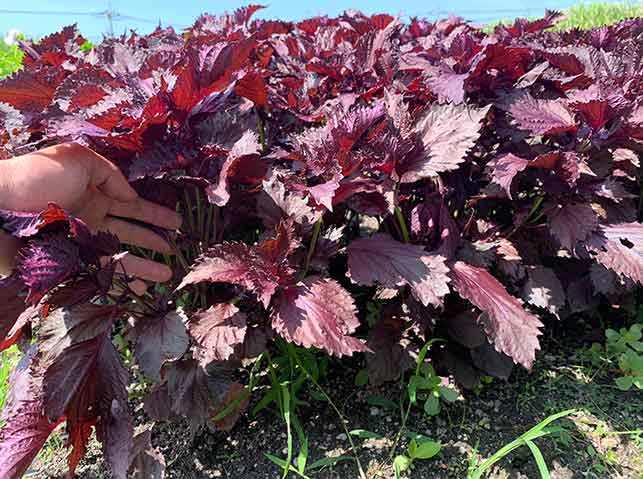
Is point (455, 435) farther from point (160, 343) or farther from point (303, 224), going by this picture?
point (160, 343)

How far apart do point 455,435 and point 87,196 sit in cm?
138

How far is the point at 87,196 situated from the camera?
1.51 metres

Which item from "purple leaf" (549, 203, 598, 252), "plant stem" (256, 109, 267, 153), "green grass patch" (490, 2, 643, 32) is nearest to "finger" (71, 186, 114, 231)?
"plant stem" (256, 109, 267, 153)

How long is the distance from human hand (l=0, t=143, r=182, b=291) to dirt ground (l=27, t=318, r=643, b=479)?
1.96 feet

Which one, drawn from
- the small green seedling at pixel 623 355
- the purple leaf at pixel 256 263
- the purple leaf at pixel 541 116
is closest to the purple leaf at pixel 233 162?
Result: the purple leaf at pixel 256 263

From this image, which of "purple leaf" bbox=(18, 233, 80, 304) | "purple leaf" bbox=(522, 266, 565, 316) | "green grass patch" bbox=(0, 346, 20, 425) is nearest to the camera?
"purple leaf" bbox=(18, 233, 80, 304)

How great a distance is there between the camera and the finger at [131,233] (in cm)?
159

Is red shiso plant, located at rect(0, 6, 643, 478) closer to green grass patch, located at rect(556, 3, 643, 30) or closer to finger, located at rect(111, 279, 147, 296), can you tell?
finger, located at rect(111, 279, 147, 296)

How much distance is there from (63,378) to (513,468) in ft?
4.22

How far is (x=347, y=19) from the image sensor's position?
10.0ft

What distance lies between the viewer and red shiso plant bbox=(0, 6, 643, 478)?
1267 mm

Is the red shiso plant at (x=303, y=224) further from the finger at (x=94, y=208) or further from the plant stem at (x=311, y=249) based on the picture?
the finger at (x=94, y=208)

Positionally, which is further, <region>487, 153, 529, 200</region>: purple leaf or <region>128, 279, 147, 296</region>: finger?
<region>128, 279, 147, 296</region>: finger

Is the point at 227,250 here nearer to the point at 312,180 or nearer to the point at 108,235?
the point at 108,235
